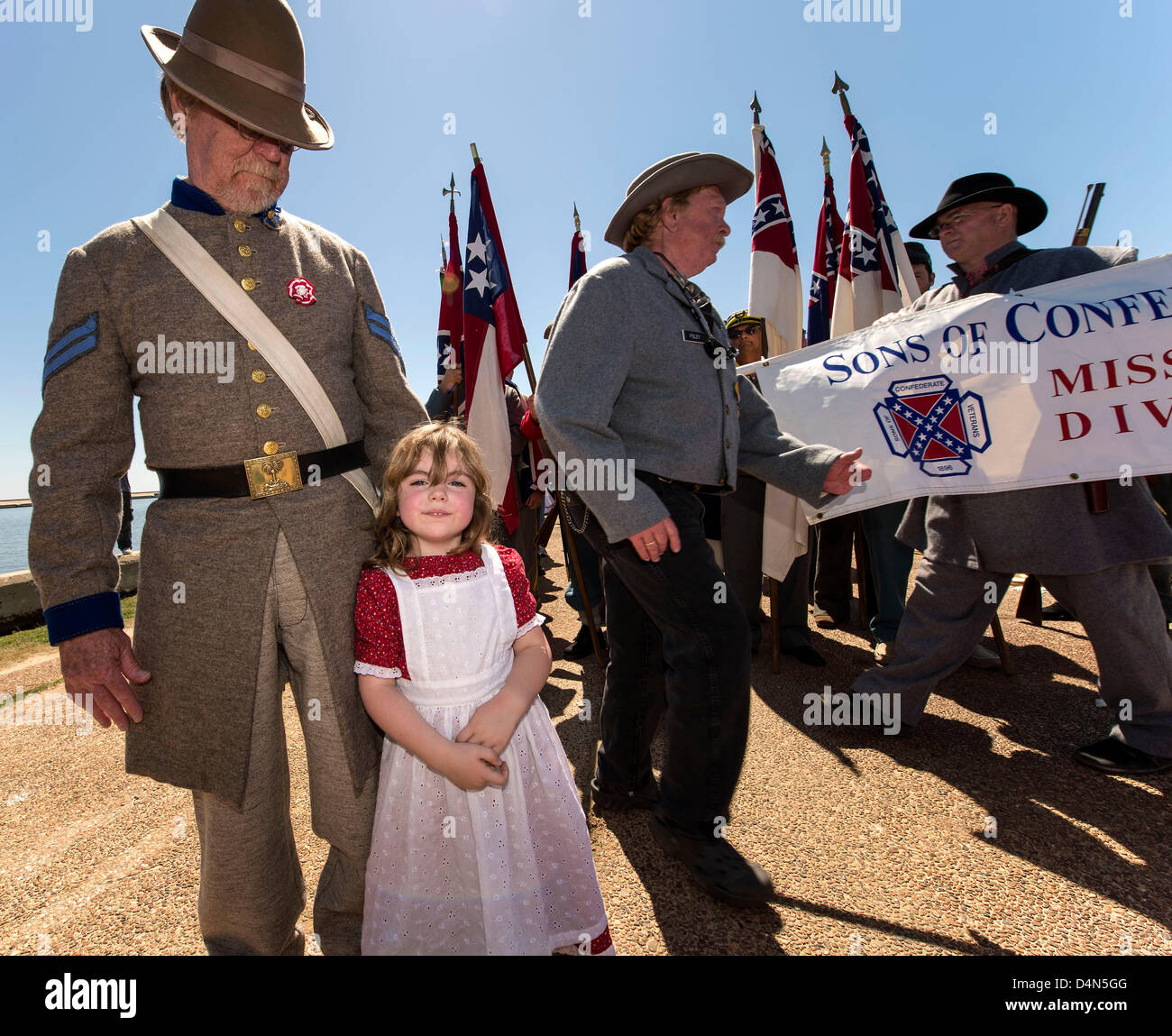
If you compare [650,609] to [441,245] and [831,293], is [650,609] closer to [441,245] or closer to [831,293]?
[831,293]

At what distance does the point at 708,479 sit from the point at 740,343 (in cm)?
343

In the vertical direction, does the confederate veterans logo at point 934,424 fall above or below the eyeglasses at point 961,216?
below

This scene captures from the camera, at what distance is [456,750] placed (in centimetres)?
163

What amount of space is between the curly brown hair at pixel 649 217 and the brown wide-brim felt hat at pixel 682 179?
17 millimetres

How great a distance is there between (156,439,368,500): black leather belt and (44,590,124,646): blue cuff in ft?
1.00

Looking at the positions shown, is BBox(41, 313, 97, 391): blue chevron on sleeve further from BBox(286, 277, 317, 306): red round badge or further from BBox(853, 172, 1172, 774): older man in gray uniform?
BBox(853, 172, 1172, 774): older man in gray uniform

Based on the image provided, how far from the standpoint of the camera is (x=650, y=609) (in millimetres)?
2273

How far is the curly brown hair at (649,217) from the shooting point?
2604 mm

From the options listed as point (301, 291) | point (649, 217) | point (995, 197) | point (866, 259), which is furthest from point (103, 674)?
point (866, 259)

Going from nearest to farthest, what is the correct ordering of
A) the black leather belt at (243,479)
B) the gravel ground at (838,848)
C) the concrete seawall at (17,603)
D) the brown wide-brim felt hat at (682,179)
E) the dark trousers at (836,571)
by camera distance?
the black leather belt at (243,479), the gravel ground at (838,848), the brown wide-brim felt hat at (682,179), the dark trousers at (836,571), the concrete seawall at (17,603)

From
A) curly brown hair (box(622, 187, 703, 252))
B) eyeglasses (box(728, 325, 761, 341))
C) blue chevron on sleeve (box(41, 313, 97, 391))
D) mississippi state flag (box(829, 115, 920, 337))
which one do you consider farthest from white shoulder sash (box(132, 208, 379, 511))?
mississippi state flag (box(829, 115, 920, 337))

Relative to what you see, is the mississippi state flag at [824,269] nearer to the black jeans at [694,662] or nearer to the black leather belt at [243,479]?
the black jeans at [694,662]

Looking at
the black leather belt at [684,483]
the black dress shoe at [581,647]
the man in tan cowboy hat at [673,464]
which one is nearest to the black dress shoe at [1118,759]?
the man in tan cowboy hat at [673,464]
